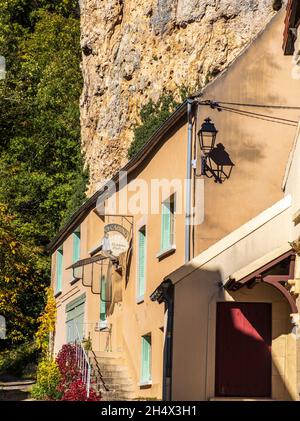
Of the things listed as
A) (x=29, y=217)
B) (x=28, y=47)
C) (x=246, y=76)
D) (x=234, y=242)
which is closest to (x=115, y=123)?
(x=29, y=217)

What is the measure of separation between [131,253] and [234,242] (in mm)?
6428

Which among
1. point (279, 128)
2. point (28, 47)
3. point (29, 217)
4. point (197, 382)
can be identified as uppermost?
point (28, 47)

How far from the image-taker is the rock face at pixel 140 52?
36.8 meters

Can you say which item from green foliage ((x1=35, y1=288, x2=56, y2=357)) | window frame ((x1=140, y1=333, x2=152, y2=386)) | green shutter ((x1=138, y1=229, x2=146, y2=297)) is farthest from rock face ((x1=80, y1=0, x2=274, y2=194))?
window frame ((x1=140, y1=333, x2=152, y2=386))

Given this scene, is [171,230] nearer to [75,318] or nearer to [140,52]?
[75,318]

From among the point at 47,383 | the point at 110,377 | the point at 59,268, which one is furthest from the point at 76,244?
the point at 110,377

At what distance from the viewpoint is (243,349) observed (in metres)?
20.6

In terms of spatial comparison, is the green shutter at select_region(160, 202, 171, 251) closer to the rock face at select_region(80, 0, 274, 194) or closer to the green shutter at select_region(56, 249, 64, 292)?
the rock face at select_region(80, 0, 274, 194)

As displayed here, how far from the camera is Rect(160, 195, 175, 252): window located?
2388 centimetres

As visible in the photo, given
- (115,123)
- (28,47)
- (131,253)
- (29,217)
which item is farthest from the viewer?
(28,47)

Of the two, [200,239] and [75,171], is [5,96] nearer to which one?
[75,171]

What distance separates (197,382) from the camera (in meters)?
20.5

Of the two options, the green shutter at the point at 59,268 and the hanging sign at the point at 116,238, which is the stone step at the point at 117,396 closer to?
the hanging sign at the point at 116,238

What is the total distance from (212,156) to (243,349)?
442 cm
